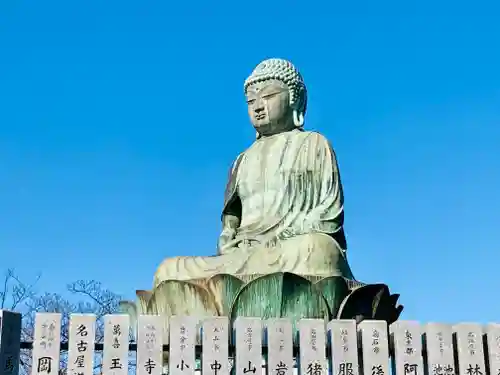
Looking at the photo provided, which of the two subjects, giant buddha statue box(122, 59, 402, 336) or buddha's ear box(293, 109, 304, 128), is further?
buddha's ear box(293, 109, 304, 128)

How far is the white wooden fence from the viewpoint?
595cm

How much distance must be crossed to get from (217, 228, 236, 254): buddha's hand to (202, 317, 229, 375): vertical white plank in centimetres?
305

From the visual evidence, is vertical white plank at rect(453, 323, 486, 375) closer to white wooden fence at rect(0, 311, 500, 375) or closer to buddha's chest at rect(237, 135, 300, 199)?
white wooden fence at rect(0, 311, 500, 375)

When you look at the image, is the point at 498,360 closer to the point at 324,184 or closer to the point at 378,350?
the point at 378,350

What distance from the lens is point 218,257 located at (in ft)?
27.4

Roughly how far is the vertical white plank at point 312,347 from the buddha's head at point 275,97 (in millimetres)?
4133

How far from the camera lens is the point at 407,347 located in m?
6.23

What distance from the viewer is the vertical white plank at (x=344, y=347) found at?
609cm

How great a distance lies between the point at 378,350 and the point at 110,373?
1.87 metres

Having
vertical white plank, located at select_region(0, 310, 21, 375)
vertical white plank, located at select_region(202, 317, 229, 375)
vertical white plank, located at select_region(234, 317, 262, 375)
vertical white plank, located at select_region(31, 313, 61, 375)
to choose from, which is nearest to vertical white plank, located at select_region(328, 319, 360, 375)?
vertical white plank, located at select_region(234, 317, 262, 375)

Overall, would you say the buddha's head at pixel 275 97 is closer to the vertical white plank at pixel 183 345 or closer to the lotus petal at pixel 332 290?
the lotus petal at pixel 332 290

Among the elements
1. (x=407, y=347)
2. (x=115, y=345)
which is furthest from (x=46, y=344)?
(x=407, y=347)

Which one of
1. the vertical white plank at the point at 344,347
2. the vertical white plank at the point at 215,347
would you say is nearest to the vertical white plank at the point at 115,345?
the vertical white plank at the point at 215,347

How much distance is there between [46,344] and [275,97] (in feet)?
15.6
